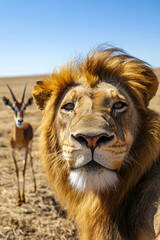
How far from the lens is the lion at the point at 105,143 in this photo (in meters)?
1.75

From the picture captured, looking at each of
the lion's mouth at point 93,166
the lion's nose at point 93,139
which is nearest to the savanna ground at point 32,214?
the lion's nose at point 93,139

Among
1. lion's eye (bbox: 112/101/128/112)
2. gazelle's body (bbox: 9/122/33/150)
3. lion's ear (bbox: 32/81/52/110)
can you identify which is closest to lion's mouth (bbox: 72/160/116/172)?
lion's eye (bbox: 112/101/128/112)

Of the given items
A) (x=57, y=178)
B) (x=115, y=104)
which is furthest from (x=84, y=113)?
(x=57, y=178)

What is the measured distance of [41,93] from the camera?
256 centimetres

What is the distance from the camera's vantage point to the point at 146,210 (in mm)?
1799

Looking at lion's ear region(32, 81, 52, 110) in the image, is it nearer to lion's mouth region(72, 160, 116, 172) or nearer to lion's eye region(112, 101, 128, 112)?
lion's eye region(112, 101, 128, 112)

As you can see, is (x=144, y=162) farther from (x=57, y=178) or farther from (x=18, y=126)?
(x=18, y=126)

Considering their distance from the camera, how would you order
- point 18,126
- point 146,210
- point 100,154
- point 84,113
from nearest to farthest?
point 100,154, point 146,210, point 84,113, point 18,126

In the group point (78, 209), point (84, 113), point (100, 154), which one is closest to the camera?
point (100, 154)

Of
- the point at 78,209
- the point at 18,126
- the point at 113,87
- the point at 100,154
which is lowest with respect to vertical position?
the point at 18,126

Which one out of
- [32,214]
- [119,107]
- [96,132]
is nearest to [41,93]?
[119,107]

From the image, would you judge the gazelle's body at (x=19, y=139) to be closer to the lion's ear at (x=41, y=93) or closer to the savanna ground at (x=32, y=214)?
the savanna ground at (x=32, y=214)

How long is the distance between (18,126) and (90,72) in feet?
11.2

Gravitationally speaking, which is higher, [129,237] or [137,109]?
[137,109]
